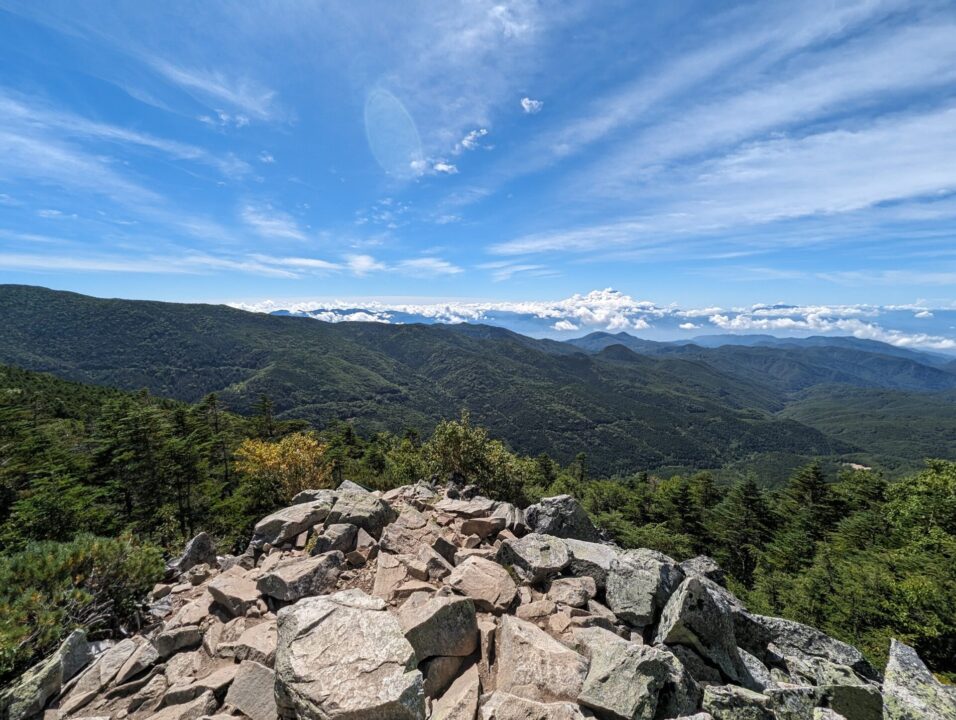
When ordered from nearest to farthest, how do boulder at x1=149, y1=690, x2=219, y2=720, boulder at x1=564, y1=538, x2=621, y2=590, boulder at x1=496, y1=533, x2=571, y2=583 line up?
boulder at x1=149, y1=690, x2=219, y2=720, boulder at x1=496, y1=533, x2=571, y2=583, boulder at x1=564, y1=538, x2=621, y2=590

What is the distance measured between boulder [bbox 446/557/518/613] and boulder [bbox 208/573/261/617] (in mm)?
6517

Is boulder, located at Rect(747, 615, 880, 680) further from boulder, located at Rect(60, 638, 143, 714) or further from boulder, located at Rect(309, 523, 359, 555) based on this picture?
boulder, located at Rect(60, 638, 143, 714)

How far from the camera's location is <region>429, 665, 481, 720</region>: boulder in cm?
820

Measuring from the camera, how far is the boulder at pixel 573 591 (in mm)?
12977

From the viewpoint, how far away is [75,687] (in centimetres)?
1011

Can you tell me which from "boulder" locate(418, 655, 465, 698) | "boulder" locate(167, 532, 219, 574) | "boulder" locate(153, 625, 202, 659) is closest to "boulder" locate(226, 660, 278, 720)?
"boulder" locate(153, 625, 202, 659)

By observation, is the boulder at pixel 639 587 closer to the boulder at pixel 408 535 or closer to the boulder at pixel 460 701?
the boulder at pixel 460 701

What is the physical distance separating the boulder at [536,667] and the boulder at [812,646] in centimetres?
898

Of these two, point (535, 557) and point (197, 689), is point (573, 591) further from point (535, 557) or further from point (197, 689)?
point (197, 689)

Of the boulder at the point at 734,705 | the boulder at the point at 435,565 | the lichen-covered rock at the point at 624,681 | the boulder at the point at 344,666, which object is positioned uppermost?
the boulder at the point at 344,666

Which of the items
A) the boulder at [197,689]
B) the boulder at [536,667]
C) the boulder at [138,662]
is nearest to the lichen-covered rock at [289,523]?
the boulder at [138,662]

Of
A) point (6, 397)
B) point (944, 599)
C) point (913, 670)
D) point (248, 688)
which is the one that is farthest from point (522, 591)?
point (6, 397)

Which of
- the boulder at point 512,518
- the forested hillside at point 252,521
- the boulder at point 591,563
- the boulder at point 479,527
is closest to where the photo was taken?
the forested hillside at point 252,521

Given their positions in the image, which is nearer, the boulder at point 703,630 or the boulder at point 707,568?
the boulder at point 703,630
